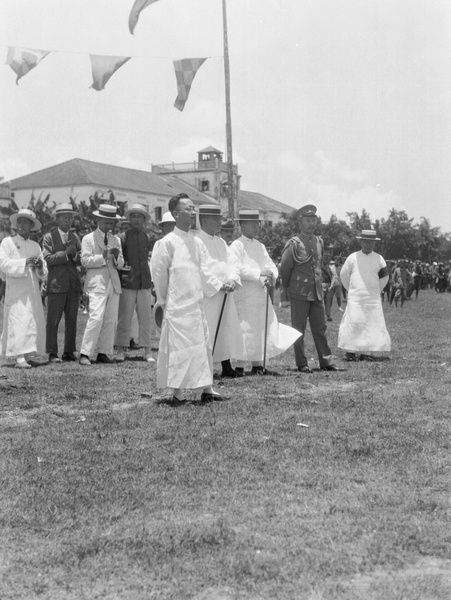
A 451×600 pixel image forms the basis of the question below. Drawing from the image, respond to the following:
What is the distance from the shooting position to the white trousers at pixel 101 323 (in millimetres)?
11242

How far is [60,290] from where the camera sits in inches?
459

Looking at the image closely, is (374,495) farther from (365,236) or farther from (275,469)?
(365,236)

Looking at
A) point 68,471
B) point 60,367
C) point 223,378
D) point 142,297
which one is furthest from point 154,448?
point 142,297

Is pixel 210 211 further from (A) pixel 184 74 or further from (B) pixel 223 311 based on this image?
(A) pixel 184 74

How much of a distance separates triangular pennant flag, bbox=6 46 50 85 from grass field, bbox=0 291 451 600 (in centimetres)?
758

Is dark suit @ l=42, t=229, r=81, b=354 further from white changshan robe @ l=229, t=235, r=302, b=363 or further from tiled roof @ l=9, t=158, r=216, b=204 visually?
tiled roof @ l=9, t=158, r=216, b=204

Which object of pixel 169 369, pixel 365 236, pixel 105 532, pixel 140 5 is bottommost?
pixel 105 532

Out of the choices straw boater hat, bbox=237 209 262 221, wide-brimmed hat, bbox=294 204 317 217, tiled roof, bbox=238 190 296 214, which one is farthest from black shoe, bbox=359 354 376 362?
tiled roof, bbox=238 190 296 214

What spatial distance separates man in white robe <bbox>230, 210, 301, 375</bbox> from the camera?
33.4ft

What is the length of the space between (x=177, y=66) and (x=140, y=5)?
11.4 feet

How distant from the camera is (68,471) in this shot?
5297 millimetres

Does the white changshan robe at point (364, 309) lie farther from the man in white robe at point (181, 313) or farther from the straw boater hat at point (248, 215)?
the man in white robe at point (181, 313)

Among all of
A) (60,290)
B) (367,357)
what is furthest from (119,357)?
(367,357)

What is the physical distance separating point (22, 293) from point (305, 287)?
3.73m
